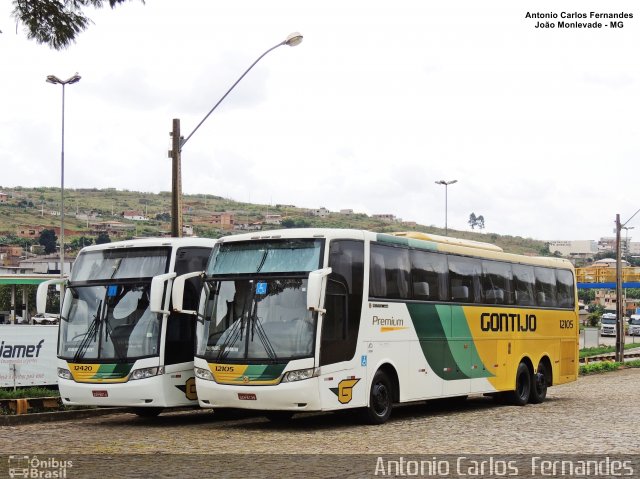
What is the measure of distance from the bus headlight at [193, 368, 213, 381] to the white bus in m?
0.88

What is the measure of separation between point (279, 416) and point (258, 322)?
107 inches

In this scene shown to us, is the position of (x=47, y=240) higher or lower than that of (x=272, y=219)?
lower

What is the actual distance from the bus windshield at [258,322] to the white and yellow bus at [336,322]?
0.02 m

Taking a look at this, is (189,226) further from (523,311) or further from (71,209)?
(523,311)

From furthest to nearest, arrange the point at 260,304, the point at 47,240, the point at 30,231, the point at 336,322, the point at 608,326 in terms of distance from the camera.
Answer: the point at 30,231, the point at 47,240, the point at 608,326, the point at 336,322, the point at 260,304

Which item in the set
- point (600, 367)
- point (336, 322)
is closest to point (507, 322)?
point (336, 322)

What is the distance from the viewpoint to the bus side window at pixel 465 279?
22602 mm

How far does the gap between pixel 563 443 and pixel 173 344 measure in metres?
7.35

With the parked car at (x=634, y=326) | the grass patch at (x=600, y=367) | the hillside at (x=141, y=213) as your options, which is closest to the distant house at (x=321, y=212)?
the hillside at (x=141, y=213)

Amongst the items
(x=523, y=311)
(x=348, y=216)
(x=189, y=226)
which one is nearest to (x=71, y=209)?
(x=189, y=226)

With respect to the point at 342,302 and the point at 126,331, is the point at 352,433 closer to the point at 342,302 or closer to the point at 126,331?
the point at 342,302

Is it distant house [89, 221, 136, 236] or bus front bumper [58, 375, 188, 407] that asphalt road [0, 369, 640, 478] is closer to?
bus front bumper [58, 375, 188, 407]

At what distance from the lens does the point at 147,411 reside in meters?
20.9

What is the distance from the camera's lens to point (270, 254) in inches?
722
